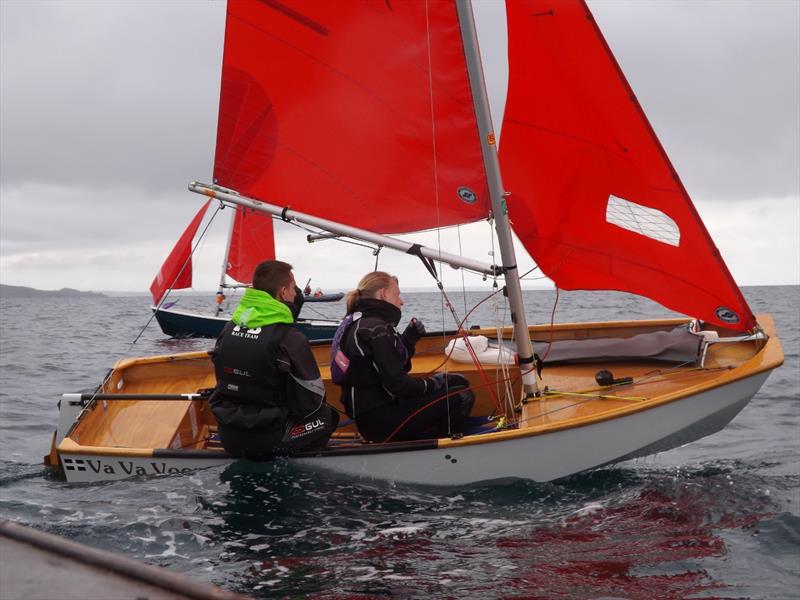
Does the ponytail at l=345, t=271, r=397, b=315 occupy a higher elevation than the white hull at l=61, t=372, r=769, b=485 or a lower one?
higher

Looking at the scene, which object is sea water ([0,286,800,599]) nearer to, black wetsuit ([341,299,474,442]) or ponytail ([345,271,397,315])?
black wetsuit ([341,299,474,442])

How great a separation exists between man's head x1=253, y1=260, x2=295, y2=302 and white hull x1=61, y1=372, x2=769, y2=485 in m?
1.07

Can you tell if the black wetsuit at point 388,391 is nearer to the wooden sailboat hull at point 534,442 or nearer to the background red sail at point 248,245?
the wooden sailboat hull at point 534,442

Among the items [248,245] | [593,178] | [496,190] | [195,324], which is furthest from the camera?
[248,245]

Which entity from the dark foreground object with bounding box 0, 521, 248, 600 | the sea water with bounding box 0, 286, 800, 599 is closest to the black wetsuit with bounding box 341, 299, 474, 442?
the sea water with bounding box 0, 286, 800, 599

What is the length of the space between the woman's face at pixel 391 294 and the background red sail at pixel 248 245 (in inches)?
656

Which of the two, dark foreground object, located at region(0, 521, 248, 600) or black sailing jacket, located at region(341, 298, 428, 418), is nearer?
dark foreground object, located at region(0, 521, 248, 600)

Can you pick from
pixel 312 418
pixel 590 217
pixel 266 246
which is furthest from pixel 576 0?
pixel 266 246

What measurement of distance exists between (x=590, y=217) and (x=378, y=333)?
1885mm

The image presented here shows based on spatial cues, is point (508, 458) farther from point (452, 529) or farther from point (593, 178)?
point (593, 178)

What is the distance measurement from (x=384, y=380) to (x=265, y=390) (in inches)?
29.8

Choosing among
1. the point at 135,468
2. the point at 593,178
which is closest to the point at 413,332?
the point at 593,178

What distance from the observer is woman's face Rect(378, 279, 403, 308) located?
4.92 metres

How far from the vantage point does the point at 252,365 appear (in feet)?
15.1
